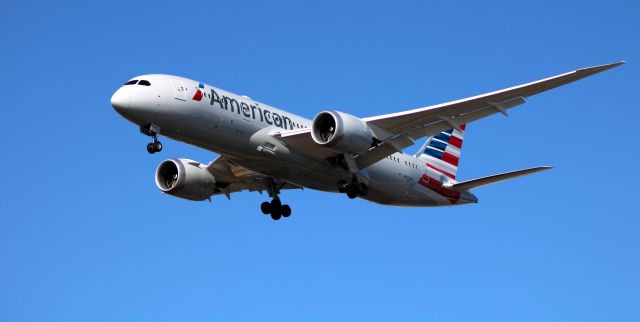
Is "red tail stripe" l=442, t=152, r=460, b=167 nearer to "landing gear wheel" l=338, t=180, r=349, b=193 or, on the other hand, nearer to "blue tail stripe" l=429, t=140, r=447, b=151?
"blue tail stripe" l=429, t=140, r=447, b=151

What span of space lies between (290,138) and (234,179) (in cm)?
612

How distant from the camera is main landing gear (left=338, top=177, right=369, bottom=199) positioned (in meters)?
39.1

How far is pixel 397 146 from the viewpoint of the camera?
37.8 metres

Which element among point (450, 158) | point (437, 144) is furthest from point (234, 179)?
point (450, 158)

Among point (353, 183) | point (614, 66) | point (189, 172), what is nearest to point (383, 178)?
point (353, 183)

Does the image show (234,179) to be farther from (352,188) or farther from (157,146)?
(157,146)

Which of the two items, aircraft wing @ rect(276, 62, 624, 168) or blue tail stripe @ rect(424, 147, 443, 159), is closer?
aircraft wing @ rect(276, 62, 624, 168)

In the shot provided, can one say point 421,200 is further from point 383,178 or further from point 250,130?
point 250,130

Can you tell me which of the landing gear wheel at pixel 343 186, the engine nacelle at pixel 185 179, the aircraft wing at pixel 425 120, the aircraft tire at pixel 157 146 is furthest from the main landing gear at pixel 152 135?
the landing gear wheel at pixel 343 186

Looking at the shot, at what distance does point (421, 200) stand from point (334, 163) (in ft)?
19.1

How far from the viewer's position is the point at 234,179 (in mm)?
42469

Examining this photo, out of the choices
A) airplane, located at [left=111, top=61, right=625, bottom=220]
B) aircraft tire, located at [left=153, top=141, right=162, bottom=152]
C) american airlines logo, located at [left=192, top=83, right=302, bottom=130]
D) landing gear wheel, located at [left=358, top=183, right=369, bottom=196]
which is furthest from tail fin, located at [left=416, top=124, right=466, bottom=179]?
aircraft tire, located at [left=153, top=141, right=162, bottom=152]

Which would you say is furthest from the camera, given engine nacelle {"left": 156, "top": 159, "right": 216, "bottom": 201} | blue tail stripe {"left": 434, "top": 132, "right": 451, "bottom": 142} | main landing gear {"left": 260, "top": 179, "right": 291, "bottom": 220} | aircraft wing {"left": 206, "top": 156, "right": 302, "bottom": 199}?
blue tail stripe {"left": 434, "top": 132, "right": 451, "bottom": 142}

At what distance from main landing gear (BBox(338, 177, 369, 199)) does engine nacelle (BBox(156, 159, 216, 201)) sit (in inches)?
250
